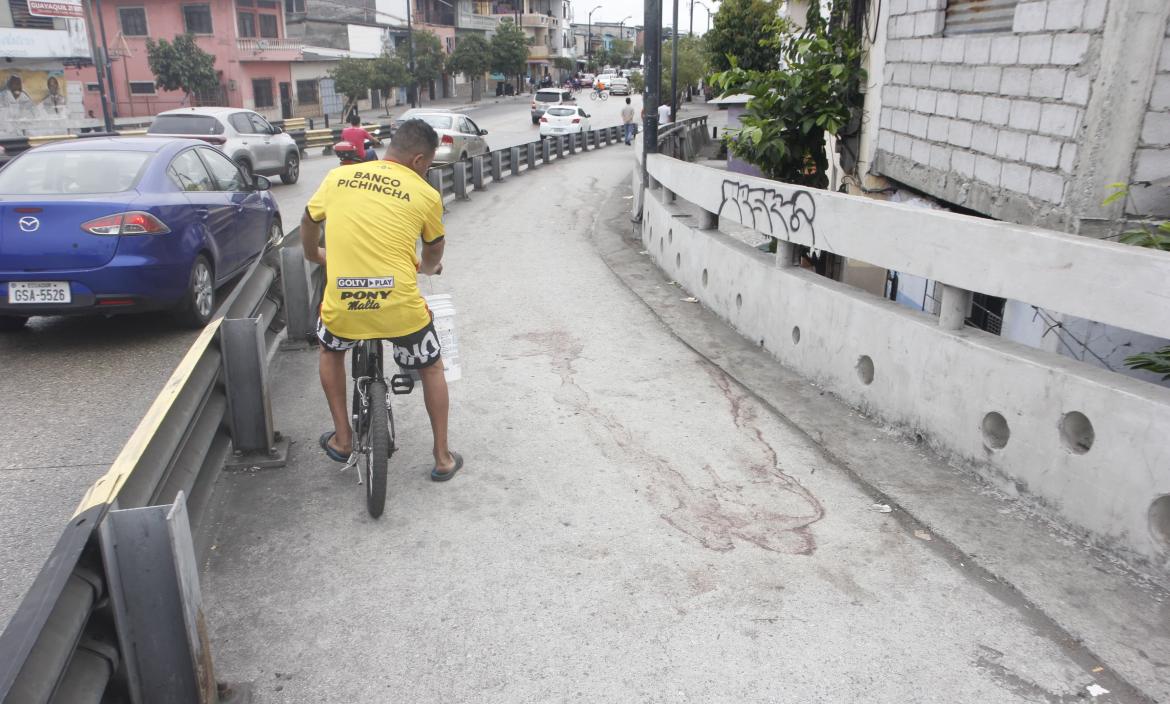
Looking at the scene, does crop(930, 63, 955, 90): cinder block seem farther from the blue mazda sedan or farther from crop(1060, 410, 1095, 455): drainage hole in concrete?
the blue mazda sedan

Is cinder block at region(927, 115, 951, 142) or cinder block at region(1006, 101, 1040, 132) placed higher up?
cinder block at region(1006, 101, 1040, 132)

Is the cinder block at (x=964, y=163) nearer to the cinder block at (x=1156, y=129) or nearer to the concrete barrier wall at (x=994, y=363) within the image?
the concrete barrier wall at (x=994, y=363)

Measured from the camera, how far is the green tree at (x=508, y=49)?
7931cm

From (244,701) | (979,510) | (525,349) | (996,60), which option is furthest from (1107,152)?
(244,701)

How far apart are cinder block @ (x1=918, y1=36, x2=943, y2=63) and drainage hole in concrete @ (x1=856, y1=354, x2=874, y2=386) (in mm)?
3292

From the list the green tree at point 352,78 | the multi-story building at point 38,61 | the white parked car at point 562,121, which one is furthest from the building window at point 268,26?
the white parked car at point 562,121

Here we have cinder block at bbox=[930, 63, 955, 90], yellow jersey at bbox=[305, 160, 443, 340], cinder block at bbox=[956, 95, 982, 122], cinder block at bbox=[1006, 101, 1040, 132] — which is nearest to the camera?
yellow jersey at bbox=[305, 160, 443, 340]

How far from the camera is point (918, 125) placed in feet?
26.2

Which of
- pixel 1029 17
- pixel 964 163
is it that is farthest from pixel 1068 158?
pixel 964 163

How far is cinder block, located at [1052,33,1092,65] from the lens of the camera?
534cm

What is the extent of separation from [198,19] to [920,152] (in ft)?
169

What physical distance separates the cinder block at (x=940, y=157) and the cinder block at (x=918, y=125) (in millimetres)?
235

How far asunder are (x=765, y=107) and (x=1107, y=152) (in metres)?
4.63

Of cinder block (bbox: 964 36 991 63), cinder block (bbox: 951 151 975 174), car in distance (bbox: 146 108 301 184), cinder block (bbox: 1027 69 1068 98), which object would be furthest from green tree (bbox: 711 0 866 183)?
car in distance (bbox: 146 108 301 184)
